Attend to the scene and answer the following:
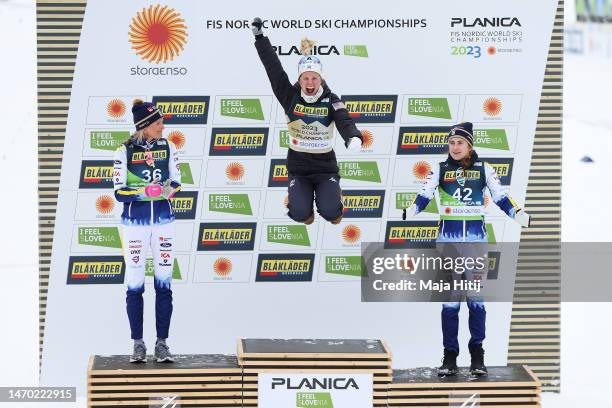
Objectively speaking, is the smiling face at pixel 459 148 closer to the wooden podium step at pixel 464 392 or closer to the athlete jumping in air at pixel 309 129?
the athlete jumping in air at pixel 309 129

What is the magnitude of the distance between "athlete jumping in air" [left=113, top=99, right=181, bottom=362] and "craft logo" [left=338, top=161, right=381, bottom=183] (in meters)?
1.50

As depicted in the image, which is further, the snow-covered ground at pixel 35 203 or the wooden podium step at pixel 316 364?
the snow-covered ground at pixel 35 203

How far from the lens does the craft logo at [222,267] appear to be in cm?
956

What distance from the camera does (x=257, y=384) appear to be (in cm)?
830

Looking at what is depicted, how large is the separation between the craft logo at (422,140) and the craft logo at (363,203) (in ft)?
1.28

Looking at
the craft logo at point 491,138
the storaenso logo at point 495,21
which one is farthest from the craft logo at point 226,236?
the storaenso logo at point 495,21

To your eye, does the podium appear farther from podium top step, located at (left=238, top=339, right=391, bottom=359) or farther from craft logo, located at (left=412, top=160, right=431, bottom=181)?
craft logo, located at (left=412, top=160, right=431, bottom=181)

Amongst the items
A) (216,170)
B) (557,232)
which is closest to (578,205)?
(557,232)

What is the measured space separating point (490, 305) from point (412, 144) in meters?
1.43

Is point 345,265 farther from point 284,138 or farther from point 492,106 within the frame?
point 492,106

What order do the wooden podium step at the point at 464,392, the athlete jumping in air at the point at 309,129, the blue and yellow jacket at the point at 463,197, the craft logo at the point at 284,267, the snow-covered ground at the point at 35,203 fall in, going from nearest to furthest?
the wooden podium step at the point at 464,392
the blue and yellow jacket at the point at 463,197
the athlete jumping in air at the point at 309,129
the craft logo at the point at 284,267
the snow-covered ground at the point at 35,203

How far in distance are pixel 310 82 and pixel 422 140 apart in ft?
3.84

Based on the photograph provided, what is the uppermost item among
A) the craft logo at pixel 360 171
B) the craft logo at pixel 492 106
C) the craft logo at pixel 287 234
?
the craft logo at pixel 492 106

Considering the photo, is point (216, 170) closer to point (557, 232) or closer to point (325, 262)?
point (325, 262)
